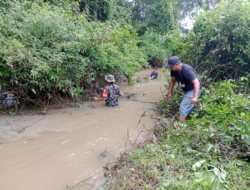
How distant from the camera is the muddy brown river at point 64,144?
2762mm

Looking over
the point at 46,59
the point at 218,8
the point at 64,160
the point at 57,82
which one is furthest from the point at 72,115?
the point at 218,8

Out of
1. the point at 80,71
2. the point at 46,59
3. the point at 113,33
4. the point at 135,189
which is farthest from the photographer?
the point at 113,33

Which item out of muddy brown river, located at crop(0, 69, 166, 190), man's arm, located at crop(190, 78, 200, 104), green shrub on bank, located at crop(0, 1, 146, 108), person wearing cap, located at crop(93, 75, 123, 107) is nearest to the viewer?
muddy brown river, located at crop(0, 69, 166, 190)

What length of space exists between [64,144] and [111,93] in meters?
2.39

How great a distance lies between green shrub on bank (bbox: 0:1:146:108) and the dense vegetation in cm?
2

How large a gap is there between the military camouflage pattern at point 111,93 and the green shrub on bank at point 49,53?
2.29 feet

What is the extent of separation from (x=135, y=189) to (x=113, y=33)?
17.6 ft

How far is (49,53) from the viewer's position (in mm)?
4910

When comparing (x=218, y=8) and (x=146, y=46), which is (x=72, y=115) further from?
(x=146, y=46)

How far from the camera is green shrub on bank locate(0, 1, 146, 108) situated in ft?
14.9

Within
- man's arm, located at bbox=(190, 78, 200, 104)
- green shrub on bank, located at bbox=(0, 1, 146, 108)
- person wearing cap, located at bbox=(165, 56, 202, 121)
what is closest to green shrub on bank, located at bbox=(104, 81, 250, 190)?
man's arm, located at bbox=(190, 78, 200, 104)

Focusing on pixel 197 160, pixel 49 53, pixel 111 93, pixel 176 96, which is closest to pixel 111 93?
pixel 111 93

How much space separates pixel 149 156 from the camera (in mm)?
2854

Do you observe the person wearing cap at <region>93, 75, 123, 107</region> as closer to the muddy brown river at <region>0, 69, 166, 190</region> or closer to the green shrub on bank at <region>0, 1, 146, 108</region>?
the muddy brown river at <region>0, 69, 166, 190</region>
